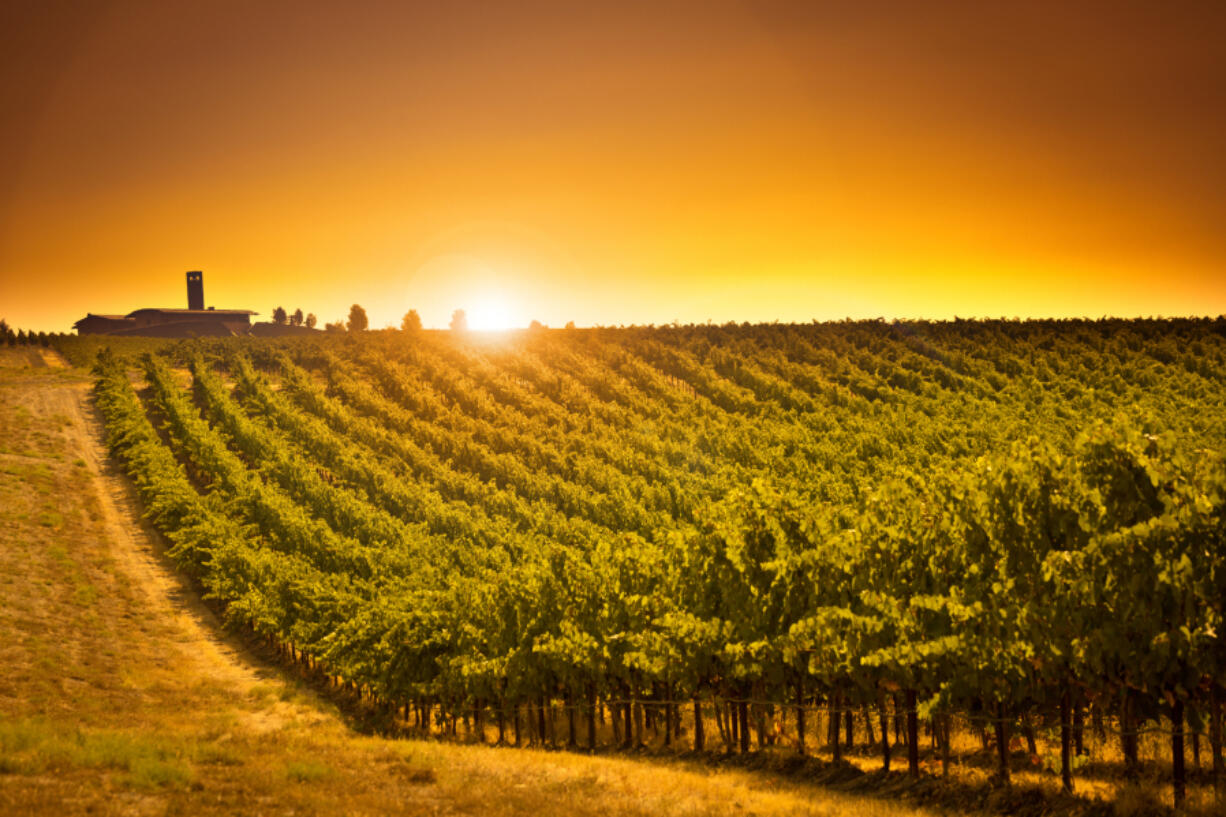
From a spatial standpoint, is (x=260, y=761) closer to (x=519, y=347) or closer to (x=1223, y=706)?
(x=1223, y=706)

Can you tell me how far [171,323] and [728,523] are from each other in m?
167

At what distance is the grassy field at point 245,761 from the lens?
1600cm

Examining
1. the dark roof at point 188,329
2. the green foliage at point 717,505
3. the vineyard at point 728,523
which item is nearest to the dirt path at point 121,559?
the green foliage at point 717,505

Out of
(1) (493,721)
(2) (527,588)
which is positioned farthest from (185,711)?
(2) (527,588)

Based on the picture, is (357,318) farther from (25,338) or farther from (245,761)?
(245,761)

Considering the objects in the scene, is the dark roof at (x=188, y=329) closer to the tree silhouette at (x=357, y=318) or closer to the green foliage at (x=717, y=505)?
the tree silhouette at (x=357, y=318)

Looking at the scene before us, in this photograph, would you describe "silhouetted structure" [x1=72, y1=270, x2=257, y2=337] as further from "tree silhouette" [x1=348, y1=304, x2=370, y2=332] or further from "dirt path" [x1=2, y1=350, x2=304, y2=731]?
"dirt path" [x1=2, y1=350, x2=304, y2=731]

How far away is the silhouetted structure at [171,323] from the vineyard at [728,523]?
61.1 meters

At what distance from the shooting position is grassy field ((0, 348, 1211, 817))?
16000 millimetres

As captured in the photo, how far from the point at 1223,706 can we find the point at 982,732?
6.05 m

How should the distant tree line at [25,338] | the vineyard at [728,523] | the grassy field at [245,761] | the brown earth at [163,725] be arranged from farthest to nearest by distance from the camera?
the distant tree line at [25,338], the vineyard at [728,523], the brown earth at [163,725], the grassy field at [245,761]

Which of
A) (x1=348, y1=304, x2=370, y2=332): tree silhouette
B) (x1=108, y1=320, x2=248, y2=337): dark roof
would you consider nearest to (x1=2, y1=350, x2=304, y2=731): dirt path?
(x1=108, y1=320, x2=248, y2=337): dark roof

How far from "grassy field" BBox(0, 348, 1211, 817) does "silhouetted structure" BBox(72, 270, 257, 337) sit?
12197cm

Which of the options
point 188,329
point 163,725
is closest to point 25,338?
point 188,329
